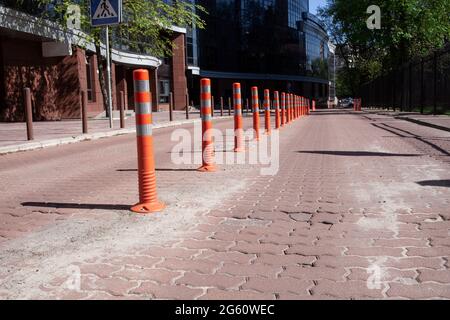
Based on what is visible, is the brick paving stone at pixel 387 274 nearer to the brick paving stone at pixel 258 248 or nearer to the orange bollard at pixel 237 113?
the brick paving stone at pixel 258 248

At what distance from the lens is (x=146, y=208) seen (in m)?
4.64

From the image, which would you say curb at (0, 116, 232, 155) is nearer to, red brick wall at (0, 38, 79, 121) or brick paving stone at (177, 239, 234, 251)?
brick paving stone at (177, 239, 234, 251)

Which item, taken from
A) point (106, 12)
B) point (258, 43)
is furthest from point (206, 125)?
point (258, 43)

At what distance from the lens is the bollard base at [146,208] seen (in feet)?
15.1

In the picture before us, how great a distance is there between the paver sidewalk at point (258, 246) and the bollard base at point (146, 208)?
111mm

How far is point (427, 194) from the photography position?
5.14 meters

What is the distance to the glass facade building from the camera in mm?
64188

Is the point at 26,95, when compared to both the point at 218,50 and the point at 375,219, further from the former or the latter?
the point at 218,50

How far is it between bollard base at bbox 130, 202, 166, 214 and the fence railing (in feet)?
60.0

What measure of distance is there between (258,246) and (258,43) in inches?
2799

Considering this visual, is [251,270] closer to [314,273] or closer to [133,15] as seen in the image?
[314,273]

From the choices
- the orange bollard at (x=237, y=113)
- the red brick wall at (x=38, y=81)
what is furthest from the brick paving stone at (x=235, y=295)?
the red brick wall at (x=38, y=81)

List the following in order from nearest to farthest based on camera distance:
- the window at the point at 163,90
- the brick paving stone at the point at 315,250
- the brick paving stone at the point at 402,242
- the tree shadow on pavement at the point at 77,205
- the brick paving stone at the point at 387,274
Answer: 1. the brick paving stone at the point at 387,274
2. the brick paving stone at the point at 315,250
3. the brick paving stone at the point at 402,242
4. the tree shadow on pavement at the point at 77,205
5. the window at the point at 163,90
